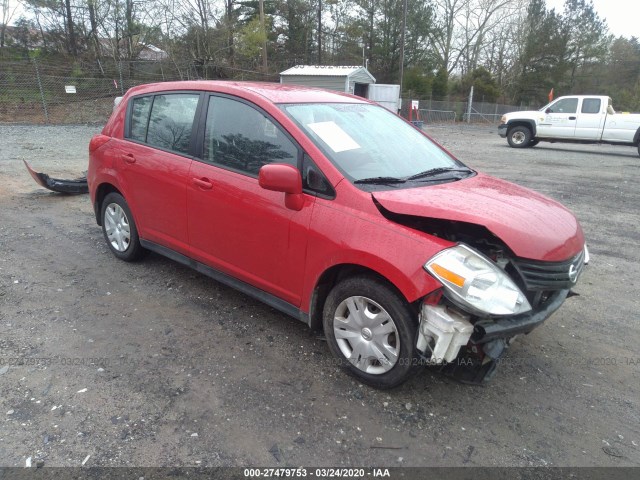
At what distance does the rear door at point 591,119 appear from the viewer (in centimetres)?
1566

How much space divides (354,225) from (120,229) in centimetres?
296

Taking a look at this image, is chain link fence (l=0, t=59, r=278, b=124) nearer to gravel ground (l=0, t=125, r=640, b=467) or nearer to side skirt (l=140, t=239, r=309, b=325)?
gravel ground (l=0, t=125, r=640, b=467)

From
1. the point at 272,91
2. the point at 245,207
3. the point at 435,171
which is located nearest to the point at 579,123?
the point at 435,171

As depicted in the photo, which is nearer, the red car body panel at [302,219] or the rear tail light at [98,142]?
the red car body panel at [302,219]

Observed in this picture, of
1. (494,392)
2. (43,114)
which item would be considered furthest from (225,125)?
(43,114)

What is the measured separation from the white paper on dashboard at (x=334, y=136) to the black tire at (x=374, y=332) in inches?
36.2

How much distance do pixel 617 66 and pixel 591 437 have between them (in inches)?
2158

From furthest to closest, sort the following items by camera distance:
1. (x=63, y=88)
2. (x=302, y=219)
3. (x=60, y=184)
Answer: (x=63, y=88) → (x=60, y=184) → (x=302, y=219)

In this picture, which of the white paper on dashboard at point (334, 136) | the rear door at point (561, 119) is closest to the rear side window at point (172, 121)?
the white paper on dashboard at point (334, 136)

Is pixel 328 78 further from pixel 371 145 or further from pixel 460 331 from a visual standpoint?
pixel 460 331

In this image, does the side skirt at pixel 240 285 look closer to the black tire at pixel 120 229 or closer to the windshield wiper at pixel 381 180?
the black tire at pixel 120 229

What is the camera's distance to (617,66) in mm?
46000

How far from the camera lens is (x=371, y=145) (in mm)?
3363

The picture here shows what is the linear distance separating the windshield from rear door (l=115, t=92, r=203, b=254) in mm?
1078
